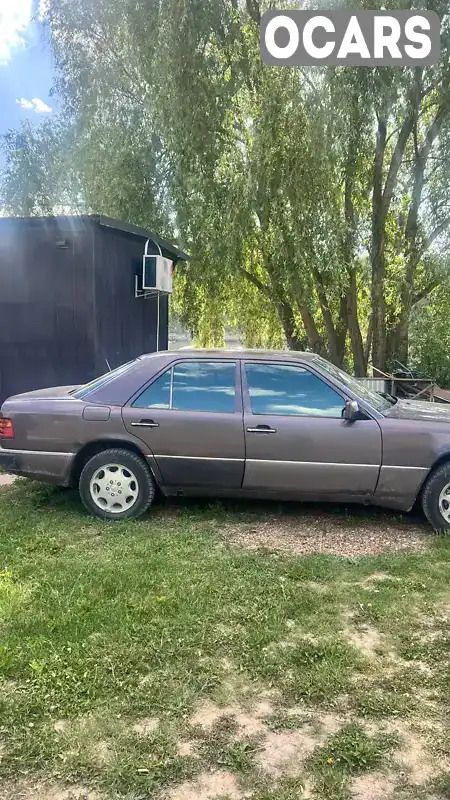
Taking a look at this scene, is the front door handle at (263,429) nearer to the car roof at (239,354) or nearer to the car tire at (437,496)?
the car roof at (239,354)

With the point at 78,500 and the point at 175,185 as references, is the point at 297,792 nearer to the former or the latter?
the point at 78,500

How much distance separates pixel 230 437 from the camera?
→ 4758 mm

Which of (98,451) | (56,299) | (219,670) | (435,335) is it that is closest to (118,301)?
(56,299)

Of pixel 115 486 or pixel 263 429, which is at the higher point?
pixel 263 429

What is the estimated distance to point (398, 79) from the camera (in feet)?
30.1

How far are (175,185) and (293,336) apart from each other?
4.84 meters

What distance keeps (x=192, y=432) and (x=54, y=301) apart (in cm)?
375

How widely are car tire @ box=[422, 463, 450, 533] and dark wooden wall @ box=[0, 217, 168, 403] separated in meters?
4.62

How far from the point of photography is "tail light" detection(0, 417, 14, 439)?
16.3 ft

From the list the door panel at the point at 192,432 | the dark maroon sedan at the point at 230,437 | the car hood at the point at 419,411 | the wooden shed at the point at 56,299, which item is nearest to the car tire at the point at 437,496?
the dark maroon sedan at the point at 230,437

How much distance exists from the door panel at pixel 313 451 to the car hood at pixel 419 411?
30 cm

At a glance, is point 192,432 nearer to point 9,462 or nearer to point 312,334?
point 9,462

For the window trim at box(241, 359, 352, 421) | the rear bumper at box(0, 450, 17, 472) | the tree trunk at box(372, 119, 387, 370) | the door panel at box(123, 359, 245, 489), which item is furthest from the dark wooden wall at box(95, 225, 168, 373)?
the tree trunk at box(372, 119, 387, 370)

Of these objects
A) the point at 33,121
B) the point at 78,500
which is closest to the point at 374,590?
the point at 78,500
